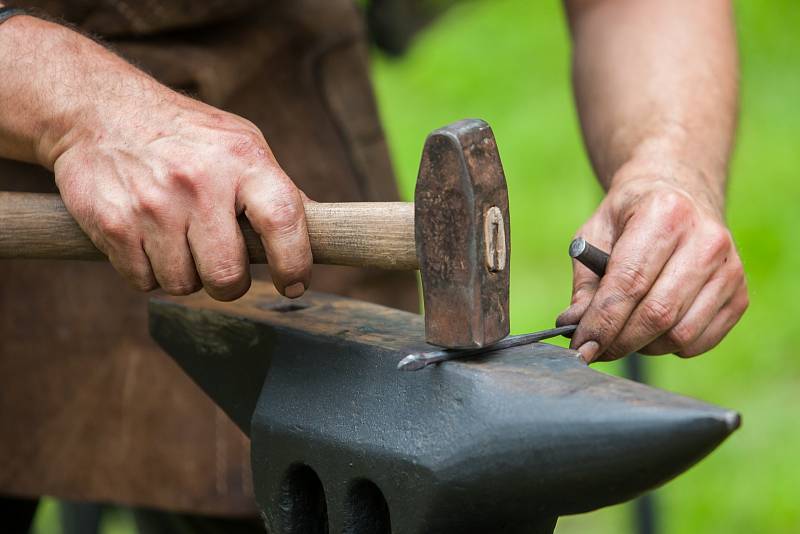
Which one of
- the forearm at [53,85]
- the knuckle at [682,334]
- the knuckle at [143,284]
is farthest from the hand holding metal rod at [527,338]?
the forearm at [53,85]

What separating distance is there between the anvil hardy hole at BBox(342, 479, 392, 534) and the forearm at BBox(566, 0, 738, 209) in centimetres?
54

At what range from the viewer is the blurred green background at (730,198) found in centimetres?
→ 322

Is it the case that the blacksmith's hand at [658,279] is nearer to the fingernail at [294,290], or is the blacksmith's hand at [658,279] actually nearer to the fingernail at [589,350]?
the fingernail at [589,350]

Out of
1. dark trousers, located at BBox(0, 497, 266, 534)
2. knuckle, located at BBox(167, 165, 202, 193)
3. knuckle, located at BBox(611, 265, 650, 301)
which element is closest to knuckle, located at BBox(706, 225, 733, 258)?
knuckle, located at BBox(611, 265, 650, 301)

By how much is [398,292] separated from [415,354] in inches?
34.6

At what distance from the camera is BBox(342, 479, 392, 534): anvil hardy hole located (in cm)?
112

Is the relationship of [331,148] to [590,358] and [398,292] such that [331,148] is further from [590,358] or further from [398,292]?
[590,358]

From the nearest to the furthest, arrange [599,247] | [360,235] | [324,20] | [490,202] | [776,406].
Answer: [490,202]
[360,235]
[599,247]
[324,20]
[776,406]

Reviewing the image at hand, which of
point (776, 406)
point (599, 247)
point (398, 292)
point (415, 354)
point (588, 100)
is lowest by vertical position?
point (776, 406)

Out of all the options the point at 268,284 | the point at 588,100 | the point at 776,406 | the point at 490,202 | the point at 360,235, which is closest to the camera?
the point at 490,202

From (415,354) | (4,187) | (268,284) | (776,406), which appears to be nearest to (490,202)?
(415,354)

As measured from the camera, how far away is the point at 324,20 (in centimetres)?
186

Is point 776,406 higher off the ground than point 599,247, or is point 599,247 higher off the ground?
point 599,247

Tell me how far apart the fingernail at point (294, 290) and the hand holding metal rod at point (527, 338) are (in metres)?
0.17
